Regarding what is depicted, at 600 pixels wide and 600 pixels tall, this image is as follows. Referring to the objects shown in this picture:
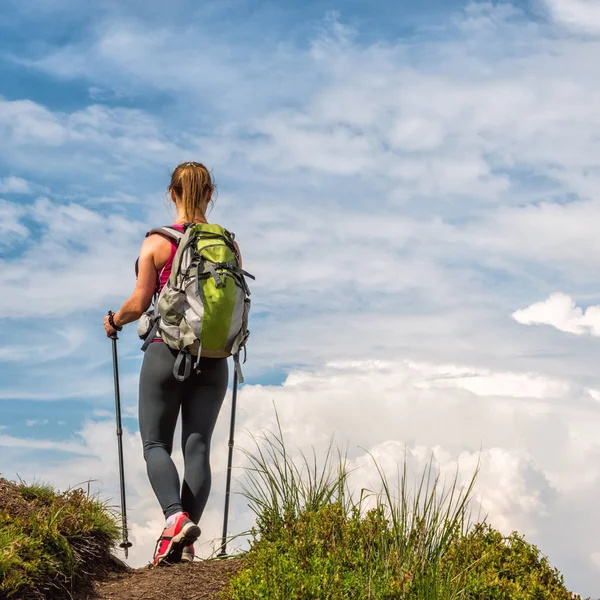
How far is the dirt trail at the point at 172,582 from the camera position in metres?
7.09

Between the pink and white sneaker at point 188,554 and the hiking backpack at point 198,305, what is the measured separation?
1.65 m

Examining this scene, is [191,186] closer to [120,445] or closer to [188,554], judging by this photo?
[120,445]

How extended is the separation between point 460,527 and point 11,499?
444cm

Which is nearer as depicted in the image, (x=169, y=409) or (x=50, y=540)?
(x=50, y=540)

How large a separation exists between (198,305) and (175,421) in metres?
1.22

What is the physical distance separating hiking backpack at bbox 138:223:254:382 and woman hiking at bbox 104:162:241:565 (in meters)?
0.13

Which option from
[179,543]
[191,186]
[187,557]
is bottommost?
[187,557]

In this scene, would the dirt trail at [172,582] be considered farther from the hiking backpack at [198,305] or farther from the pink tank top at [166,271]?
the pink tank top at [166,271]

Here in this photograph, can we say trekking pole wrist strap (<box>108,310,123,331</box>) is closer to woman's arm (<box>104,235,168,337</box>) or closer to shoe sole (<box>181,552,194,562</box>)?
woman's arm (<box>104,235,168,337</box>)

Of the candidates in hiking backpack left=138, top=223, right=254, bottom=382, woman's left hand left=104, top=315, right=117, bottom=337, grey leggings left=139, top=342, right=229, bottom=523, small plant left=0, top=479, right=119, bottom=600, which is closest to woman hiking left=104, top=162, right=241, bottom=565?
grey leggings left=139, top=342, right=229, bottom=523

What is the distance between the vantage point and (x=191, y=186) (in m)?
8.13

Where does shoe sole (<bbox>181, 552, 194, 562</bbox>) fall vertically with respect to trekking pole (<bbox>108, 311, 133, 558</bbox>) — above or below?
below

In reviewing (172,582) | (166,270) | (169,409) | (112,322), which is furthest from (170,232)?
(172,582)

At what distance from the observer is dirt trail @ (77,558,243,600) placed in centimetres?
709
